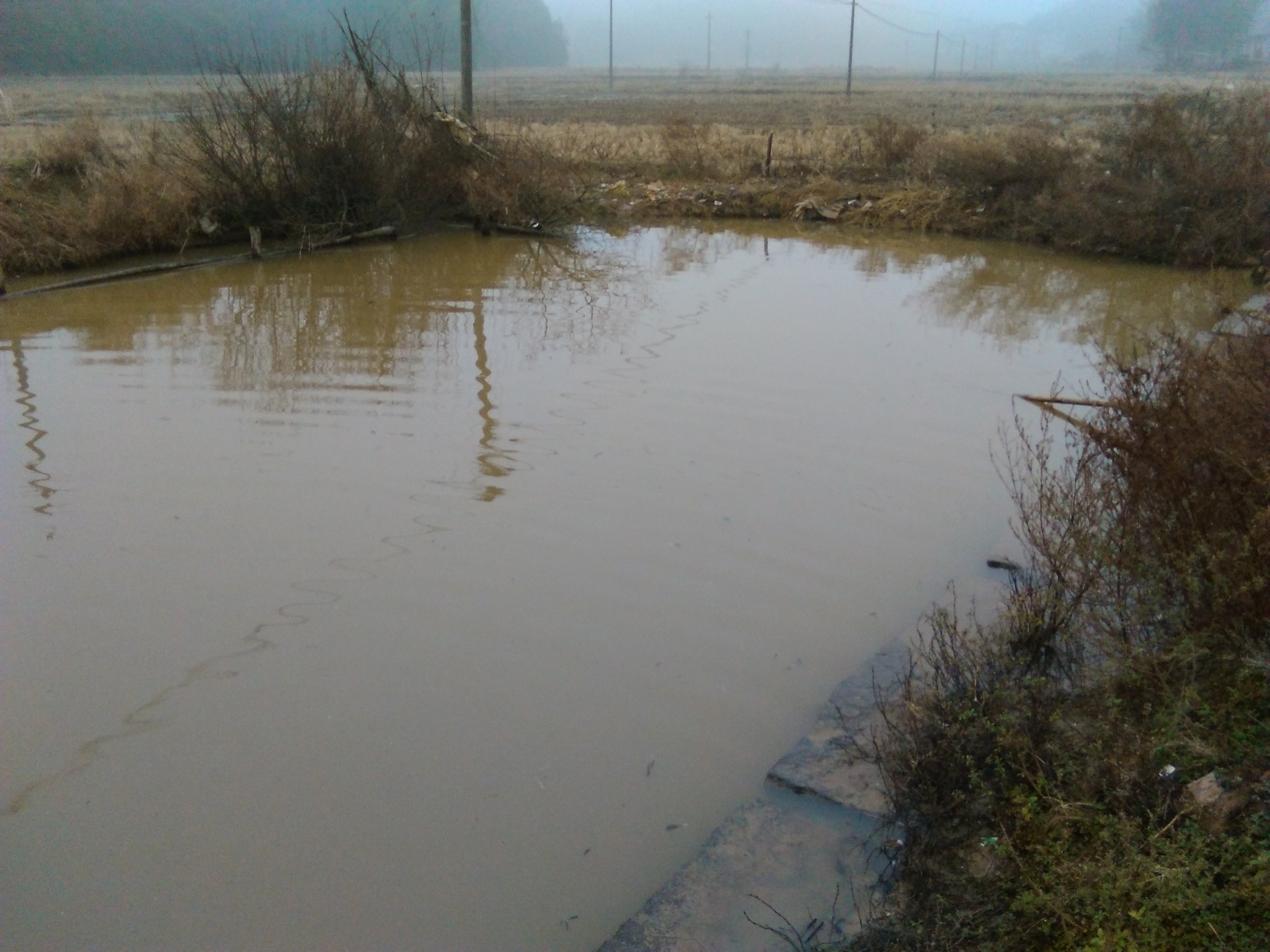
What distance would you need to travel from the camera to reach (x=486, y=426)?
809cm

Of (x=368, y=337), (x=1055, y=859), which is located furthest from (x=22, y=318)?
(x=1055, y=859)

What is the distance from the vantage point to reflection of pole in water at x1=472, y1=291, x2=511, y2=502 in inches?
274

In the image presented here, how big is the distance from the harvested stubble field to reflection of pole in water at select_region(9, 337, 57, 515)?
4455 millimetres

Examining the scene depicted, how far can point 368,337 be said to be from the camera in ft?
35.5

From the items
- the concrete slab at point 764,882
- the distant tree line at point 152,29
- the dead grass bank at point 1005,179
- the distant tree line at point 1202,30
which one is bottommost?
the concrete slab at point 764,882

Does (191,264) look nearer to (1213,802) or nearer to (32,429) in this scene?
(32,429)

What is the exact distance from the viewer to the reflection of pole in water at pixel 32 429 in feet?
22.2

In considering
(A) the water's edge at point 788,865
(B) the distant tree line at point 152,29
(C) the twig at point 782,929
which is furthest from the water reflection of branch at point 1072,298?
(B) the distant tree line at point 152,29

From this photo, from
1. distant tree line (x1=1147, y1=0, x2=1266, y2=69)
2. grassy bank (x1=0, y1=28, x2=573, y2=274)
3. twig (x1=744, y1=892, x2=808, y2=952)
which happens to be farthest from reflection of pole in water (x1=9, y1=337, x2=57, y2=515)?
distant tree line (x1=1147, y1=0, x2=1266, y2=69)

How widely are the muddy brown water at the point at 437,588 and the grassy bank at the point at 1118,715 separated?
92cm

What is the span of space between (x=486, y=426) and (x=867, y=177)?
16.1 meters

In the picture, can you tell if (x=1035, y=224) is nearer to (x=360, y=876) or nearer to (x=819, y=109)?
(x=360, y=876)

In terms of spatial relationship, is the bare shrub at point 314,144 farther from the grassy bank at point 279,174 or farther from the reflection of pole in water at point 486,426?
the reflection of pole in water at point 486,426

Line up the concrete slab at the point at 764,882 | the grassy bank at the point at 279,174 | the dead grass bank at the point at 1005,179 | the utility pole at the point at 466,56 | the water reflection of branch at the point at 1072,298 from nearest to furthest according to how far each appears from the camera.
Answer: the concrete slab at the point at 764,882 < the water reflection of branch at the point at 1072,298 < the grassy bank at the point at 279,174 < the dead grass bank at the point at 1005,179 < the utility pole at the point at 466,56
